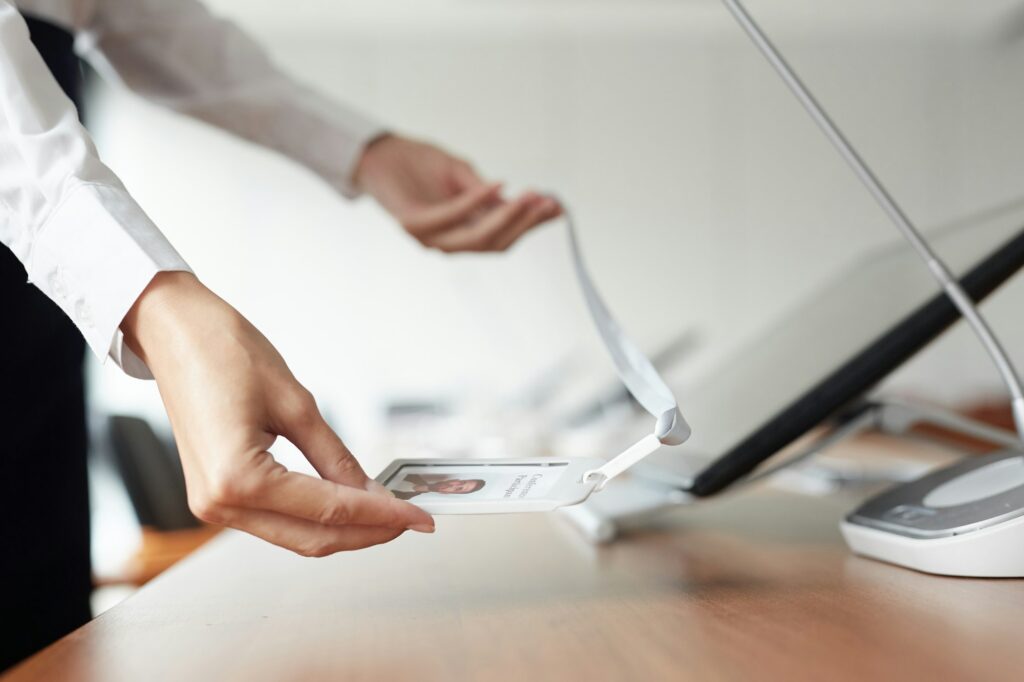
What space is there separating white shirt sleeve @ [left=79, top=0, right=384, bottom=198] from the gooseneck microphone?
39 centimetres

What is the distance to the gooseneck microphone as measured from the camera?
59 cm

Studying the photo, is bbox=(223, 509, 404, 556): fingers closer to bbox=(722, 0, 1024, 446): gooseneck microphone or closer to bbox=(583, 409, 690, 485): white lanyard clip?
bbox=(583, 409, 690, 485): white lanyard clip

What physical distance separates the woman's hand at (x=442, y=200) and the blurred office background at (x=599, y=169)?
3.93 meters

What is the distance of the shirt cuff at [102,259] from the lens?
18.6 inches

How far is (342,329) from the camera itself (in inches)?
201

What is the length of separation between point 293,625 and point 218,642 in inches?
1.7

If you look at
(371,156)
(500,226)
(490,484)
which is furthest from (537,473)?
(371,156)

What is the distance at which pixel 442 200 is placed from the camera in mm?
948

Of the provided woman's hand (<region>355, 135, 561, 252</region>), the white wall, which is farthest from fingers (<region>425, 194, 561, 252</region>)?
the white wall

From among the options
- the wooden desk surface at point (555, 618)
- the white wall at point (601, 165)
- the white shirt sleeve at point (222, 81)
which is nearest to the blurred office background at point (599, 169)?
the white wall at point (601, 165)

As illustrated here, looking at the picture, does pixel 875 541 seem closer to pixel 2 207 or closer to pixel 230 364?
pixel 230 364

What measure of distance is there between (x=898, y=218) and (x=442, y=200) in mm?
452

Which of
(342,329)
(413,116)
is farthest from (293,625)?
(413,116)

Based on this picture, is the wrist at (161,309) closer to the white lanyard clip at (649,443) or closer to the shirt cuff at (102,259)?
the shirt cuff at (102,259)
